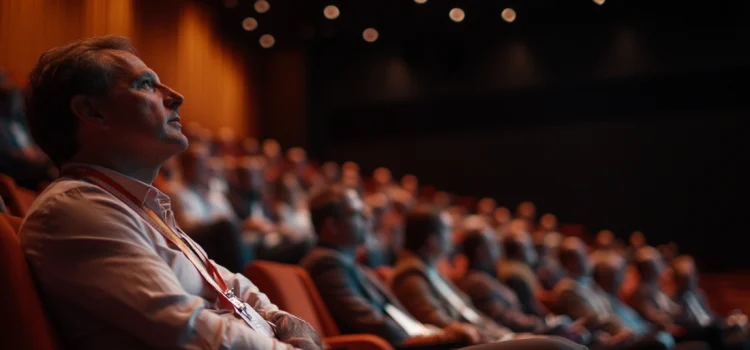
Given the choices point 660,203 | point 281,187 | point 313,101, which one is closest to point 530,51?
point 660,203

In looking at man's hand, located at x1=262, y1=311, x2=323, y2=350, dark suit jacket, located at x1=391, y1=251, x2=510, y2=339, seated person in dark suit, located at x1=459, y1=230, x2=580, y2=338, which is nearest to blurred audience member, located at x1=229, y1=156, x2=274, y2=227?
seated person in dark suit, located at x1=459, y1=230, x2=580, y2=338

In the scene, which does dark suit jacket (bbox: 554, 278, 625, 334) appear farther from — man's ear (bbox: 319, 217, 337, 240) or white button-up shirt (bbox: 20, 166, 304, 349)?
white button-up shirt (bbox: 20, 166, 304, 349)

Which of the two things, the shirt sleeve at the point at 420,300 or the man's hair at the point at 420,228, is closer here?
the shirt sleeve at the point at 420,300

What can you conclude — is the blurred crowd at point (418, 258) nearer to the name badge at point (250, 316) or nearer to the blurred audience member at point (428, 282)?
the blurred audience member at point (428, 282)

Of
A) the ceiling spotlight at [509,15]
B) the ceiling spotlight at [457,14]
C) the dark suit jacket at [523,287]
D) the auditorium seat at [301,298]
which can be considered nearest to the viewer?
the auditorium seat at [301,298]

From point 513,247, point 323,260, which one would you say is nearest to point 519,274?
point 513,247

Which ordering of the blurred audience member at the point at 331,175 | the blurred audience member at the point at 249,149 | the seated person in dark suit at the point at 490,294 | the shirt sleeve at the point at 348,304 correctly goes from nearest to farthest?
1. the shirt sleeve at the point at 348,304
2. the seated person in dark suit at the point at 490,294
3. the blurred audience member at the point at 331,175
4. the blurred audience member at the point at 249,149

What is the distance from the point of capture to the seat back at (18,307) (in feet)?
2.33

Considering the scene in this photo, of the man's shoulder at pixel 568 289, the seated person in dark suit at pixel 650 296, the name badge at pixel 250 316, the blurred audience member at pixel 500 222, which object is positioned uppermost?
the name badge at pixel 250 316

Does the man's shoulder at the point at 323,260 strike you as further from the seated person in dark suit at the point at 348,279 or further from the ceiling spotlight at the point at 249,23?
the ceiling spotlight at the point at 249,23

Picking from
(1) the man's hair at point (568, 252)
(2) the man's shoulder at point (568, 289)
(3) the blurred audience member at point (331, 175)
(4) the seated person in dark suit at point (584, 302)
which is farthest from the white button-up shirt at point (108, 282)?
(3) the blurred audience member at point (331, 175)

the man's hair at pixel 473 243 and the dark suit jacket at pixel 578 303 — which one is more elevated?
the man's hair at pixel 473 243

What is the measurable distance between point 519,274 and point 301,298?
1273 mm

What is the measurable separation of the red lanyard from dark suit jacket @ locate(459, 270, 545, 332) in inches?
58.0
